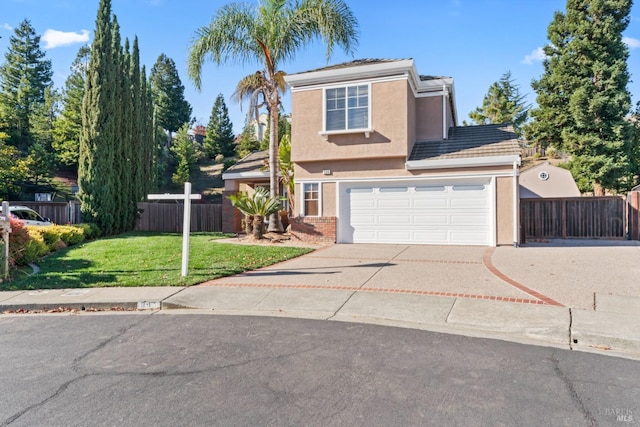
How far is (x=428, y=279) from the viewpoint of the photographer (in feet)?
26.9

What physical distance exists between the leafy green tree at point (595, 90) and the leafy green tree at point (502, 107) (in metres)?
13.2

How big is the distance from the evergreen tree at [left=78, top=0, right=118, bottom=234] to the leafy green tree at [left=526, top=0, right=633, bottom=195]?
970 inches

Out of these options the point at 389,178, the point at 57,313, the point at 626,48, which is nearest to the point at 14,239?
the point at 57,313

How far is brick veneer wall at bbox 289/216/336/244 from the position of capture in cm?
1498

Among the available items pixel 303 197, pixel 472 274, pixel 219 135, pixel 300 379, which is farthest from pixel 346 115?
pixel 219 135

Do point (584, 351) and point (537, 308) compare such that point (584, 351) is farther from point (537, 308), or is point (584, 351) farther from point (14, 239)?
point (14, 239)

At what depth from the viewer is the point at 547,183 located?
24.9m

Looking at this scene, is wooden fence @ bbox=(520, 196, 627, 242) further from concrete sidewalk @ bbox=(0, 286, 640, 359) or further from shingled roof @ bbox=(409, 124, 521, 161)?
concrete sidewalk @ bbox=(0, 286, 640, 359)

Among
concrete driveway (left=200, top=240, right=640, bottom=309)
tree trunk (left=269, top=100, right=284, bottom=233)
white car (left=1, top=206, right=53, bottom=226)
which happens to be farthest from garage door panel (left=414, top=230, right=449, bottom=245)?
white car (left=1, top=206, right=53, bottom=226)

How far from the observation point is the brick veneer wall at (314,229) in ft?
49.1

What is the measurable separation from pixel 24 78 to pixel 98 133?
3891 centimetres

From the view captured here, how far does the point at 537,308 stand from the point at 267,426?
4.71 meters

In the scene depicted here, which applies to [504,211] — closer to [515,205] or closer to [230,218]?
[515,205]

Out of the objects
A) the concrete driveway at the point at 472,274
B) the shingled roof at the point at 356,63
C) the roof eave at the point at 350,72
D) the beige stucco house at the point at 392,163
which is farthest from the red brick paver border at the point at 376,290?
the shingled roof at the point at 356,63
